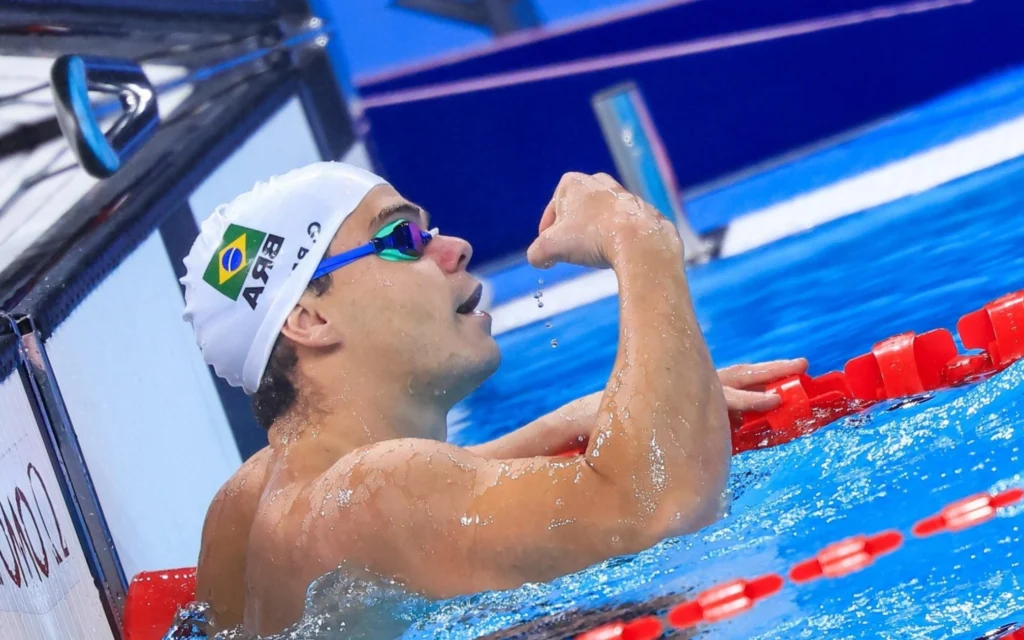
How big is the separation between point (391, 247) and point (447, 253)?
0.10 meters

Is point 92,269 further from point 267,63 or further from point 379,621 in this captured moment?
point 267,63

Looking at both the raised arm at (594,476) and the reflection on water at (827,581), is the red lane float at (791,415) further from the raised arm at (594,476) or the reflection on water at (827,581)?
the raised arm at (594,476)

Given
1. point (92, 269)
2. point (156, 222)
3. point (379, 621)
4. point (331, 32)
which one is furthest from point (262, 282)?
point (331, 32)

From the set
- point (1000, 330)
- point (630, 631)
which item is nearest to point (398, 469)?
point (630, 631)

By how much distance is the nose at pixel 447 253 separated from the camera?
2.18 meters

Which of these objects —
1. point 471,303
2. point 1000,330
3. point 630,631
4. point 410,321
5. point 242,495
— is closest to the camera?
point 630,631

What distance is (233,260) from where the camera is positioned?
2.22m

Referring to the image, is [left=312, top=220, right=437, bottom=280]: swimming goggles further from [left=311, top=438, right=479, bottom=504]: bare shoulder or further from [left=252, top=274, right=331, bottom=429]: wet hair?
[left=311, top=438, right=479, bottom=504]: bare shoulder

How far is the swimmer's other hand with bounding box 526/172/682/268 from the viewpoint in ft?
6.12

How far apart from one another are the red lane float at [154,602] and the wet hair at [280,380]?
17.3 inches

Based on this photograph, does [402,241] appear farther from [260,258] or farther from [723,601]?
[723,601]

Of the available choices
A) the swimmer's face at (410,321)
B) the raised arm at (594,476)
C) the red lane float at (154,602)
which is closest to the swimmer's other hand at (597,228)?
the raised arm at (594,476)

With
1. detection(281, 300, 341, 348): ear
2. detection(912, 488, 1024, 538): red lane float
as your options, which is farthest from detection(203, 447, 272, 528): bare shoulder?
detection(912, 488, 1024, 538): red lane float

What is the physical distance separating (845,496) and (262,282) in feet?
3.39
